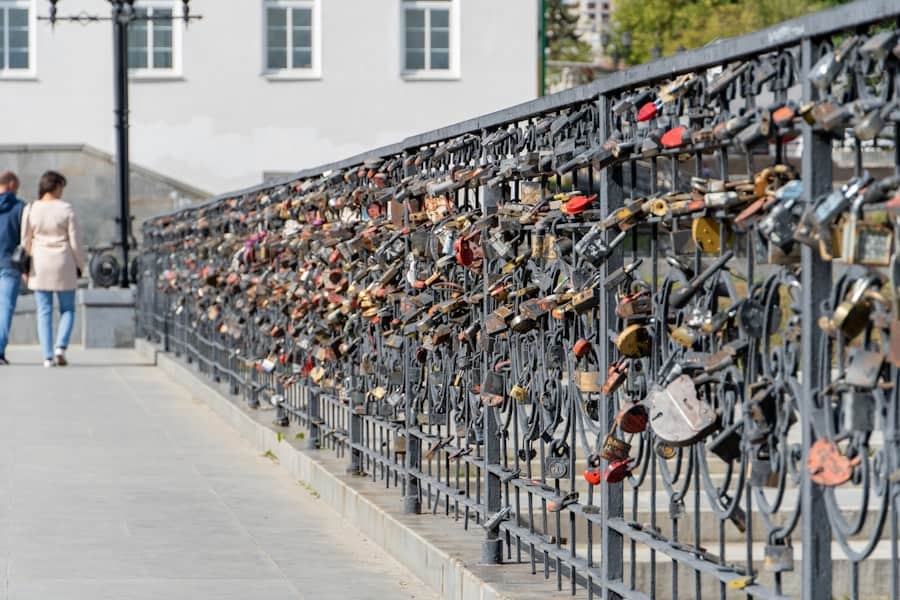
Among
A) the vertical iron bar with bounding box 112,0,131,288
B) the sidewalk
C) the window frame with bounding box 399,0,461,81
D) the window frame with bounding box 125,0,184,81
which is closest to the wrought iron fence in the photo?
the sidewalk

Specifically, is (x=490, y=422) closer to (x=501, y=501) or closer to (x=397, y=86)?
(x=501, y=501)

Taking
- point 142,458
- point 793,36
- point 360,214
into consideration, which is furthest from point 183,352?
point 793,36

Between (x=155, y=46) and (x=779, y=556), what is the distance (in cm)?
4026

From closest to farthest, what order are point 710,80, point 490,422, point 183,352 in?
point 710,80 < point 490,422 < point 183,352

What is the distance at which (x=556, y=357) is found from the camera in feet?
18.1

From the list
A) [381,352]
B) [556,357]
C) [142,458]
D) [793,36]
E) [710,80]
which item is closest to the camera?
[793,36]

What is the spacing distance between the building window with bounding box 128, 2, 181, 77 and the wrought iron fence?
113 ft

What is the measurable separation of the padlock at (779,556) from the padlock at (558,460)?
5.62ft

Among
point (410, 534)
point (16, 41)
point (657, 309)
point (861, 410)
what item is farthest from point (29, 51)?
point (861, 410)

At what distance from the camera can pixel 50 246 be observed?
1900cm

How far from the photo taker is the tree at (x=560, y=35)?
334 feet

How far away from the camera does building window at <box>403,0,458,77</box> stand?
43969 mm

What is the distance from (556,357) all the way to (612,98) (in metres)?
0.88

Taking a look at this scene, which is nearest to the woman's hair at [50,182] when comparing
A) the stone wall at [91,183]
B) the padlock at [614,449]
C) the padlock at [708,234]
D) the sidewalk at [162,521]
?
the sidewalk at [162,521]
